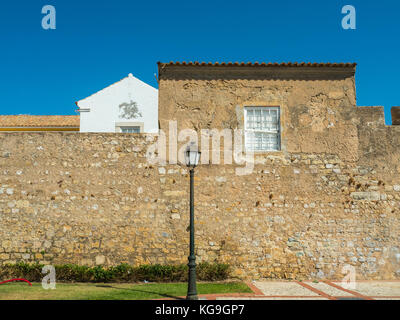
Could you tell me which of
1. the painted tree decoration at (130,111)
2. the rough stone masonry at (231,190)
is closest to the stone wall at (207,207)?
the rough stone masonry at (231,190)

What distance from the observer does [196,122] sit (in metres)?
11.0

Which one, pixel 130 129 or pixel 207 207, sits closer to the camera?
pixel 207 207

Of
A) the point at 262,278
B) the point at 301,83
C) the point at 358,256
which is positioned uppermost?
the point at 301,83

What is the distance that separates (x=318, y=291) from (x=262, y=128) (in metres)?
5.08

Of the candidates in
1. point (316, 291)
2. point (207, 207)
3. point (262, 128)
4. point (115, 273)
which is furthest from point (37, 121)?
point (316, 291)

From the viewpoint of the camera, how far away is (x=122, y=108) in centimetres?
1914

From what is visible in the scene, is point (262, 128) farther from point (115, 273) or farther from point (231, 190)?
point (115, 273)

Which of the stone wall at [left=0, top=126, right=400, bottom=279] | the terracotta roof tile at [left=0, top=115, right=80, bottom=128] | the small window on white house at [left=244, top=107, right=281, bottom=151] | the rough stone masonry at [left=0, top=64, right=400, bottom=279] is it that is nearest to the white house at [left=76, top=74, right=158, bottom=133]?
the terracotta roof tile at [left=0, top=115, right=80, bottom=128]

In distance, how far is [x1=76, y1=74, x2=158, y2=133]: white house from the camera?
61.9ft
